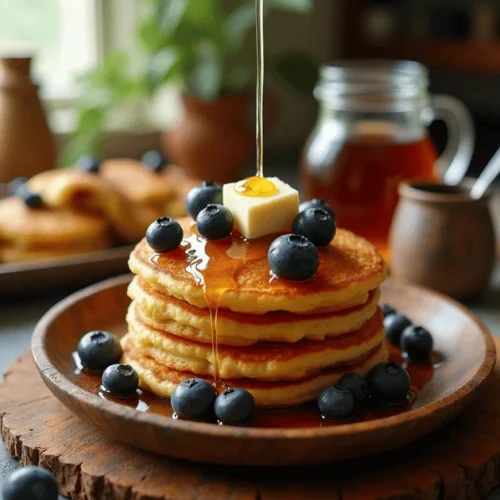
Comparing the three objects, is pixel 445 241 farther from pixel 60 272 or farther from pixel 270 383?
pixel 60 272

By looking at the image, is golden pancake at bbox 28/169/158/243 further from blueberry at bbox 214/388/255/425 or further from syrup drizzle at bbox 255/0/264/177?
blueberry at bbox 214/388/255/425

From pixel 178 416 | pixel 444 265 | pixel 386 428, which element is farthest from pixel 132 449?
pixel 444 265

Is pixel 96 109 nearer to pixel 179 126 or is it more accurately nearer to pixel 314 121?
pixel 179 126

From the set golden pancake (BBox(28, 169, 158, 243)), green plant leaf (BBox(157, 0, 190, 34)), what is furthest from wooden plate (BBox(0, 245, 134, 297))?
green plant leaf (BBox(157, 0, 190, 34))

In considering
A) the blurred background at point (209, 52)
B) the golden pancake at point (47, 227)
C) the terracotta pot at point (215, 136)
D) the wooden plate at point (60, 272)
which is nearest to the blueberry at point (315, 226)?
the wooden plate at point (60, 272)

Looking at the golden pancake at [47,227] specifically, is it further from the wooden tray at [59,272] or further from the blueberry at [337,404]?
the blueberry at [337,404]
